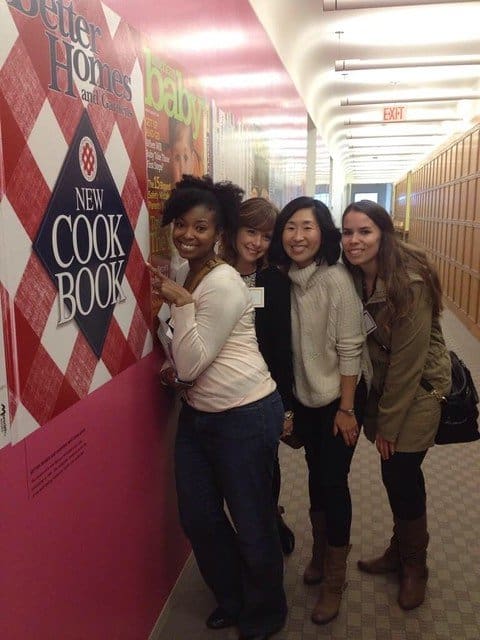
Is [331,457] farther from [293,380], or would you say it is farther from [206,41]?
[206,41]

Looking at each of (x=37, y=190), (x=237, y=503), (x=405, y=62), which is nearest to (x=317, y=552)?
(x=237, y=503)

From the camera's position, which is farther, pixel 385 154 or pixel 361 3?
pixel 385 154

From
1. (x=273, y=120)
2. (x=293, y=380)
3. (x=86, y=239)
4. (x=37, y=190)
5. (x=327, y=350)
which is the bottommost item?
(x=293, y=380)

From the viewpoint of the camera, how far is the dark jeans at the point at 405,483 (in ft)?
6.22

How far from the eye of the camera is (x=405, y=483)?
192cm

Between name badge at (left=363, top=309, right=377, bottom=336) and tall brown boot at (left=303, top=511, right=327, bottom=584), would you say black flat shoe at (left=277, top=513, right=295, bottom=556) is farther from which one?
name badge at (left=363, top=309, right=377, bottom=336)

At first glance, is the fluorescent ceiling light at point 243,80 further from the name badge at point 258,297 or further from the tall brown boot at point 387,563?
the tall brown boot at point 387,563

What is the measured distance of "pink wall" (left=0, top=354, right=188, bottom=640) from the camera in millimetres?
1080

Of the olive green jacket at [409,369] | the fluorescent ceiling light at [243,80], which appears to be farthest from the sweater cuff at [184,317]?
the fluorescent ceiling light at [243,80]


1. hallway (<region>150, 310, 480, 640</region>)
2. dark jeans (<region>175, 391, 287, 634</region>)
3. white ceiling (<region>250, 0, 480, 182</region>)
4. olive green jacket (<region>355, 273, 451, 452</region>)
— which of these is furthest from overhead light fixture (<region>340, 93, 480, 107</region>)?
dark jeans (<region>175, 391, 287, 634</region>)

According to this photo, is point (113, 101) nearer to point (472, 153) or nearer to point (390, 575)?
point (390, 575)

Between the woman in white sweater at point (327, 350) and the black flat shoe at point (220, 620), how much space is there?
11.8 inches

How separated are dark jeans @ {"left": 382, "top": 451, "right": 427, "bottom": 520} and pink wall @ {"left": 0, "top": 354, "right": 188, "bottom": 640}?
78 cm

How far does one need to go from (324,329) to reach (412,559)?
940mm
